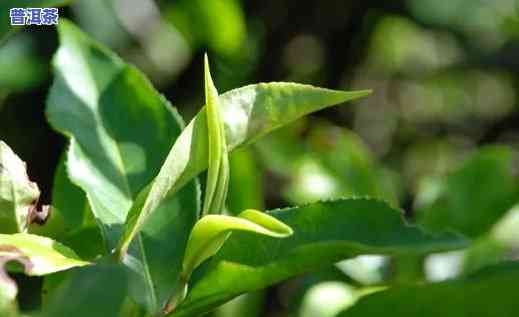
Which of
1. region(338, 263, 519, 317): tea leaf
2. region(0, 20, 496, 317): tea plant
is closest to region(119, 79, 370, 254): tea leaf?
region(0, 20, 496, 317): tea plant

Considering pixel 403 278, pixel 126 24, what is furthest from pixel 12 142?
pixel 403 278

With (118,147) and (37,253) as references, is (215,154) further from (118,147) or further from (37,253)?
(118,147)

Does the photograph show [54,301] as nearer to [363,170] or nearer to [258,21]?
[363,170]

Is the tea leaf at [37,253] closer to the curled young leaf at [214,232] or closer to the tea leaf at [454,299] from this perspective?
the curled young leaf at [214,232]

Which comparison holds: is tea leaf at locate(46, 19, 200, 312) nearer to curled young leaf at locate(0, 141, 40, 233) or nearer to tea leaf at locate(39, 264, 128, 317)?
curled young leaf at locate(0, 141, 40, 233)

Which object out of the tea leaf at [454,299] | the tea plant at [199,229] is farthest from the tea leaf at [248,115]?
the tea leaf at [454,299]
